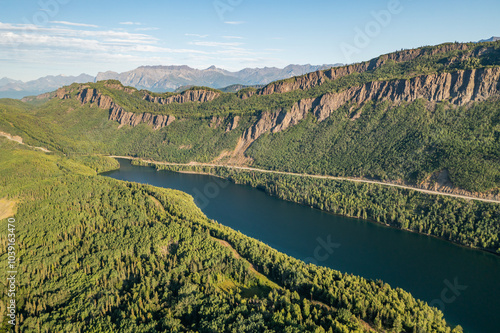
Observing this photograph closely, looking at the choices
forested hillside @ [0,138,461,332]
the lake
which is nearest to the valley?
forested hillside @ [0,138,461,332]

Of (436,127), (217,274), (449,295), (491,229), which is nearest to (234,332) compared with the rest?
(217,274)

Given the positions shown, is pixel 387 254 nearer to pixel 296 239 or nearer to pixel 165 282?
pixel 296 239

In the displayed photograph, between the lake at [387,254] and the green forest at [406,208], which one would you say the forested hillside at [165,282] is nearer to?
the lake at [387,254]

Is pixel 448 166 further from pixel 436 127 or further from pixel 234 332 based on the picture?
pixel 234 332

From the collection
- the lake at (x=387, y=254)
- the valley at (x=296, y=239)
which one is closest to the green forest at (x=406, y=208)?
the valley at (x=296, y=239)

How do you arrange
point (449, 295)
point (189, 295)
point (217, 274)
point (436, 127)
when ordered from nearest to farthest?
point (189, 295) → point (217, 274) → point (449, 295) → point (436, 127)

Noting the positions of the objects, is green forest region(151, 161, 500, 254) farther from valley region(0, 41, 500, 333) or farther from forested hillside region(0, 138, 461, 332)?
forested hillside region(0, 138, 461, 332)
